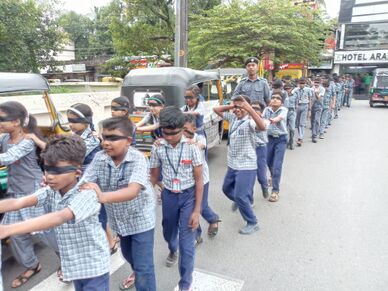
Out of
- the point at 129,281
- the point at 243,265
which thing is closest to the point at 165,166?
the point at 129,281

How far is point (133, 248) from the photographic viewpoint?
7.63ft

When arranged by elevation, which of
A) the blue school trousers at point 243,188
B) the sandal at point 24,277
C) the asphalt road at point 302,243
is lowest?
the asphalt road at point 302,243

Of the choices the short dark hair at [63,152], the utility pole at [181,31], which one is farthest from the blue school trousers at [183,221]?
the utility pole at [181,31]

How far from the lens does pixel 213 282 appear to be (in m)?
2.96

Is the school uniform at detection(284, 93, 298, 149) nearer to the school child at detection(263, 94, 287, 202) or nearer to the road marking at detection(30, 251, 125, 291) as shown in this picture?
the school child at detection(263, 94, 287, 202)

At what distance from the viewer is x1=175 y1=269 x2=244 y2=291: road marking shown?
2.87 metres

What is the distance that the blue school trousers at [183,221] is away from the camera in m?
2.60

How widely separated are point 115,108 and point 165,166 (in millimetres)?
1494

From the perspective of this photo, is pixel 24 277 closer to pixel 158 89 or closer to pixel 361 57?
pixel 158 89

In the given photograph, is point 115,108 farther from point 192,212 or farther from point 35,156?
point 192,212

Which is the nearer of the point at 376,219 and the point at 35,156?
the point at 35,156

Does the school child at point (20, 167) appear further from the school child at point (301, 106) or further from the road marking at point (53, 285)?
the school child at point (301, 106)

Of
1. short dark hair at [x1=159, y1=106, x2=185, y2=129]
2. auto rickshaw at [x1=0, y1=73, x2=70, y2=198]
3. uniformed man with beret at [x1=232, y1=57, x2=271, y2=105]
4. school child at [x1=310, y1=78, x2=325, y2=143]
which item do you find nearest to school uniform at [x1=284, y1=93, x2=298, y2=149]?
school child at [x1=310, y1=78, x2=325, y2=143]

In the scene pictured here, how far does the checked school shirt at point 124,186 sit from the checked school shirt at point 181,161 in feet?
1.10
